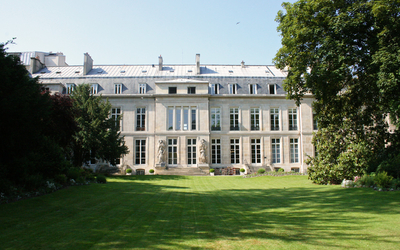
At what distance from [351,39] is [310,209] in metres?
9.72

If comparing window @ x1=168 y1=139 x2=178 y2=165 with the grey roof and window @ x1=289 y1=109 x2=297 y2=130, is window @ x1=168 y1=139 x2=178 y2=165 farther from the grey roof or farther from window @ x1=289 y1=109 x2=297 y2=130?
window @ x1=289 y1=109 x2=297 y2=130

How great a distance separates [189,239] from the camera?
5586mm

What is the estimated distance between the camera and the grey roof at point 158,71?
1512 inches

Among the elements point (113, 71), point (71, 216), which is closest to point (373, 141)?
point (71, 216)

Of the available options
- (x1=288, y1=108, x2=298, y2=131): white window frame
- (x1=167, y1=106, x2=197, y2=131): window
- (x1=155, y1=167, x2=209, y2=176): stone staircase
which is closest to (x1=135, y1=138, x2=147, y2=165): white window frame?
(x1=155, y1=167, x2=209, y2=176): stone staircase

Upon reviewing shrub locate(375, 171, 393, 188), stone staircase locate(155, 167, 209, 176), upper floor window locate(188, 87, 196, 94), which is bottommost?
stone staircase locate(155, 167, 209, 176)

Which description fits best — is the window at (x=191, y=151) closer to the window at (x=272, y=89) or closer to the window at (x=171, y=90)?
the window at (x=171, y=90)

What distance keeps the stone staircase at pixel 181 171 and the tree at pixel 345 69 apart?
16.7 m

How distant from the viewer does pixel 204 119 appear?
3534 cm

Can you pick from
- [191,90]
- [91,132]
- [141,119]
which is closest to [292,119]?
[191,90]

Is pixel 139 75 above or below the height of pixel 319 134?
above

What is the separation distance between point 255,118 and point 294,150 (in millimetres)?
6297

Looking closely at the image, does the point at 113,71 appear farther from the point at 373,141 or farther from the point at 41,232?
the point at 41,232

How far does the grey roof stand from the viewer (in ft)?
A: 126
